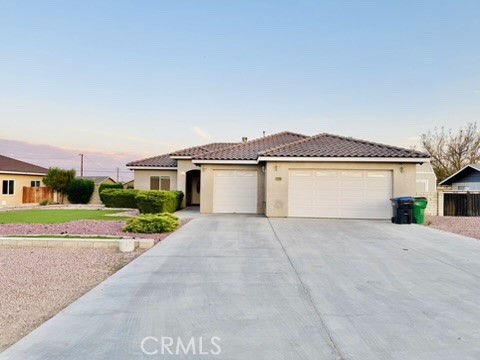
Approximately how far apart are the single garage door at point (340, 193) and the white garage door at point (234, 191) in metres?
2.55

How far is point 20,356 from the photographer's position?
310cm

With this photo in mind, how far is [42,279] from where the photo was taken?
5879 millimetres

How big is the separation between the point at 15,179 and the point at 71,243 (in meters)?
23.3

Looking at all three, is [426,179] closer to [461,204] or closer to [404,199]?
[461,204]

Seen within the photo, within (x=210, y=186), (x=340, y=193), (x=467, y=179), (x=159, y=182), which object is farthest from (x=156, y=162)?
(x=467, y=179)

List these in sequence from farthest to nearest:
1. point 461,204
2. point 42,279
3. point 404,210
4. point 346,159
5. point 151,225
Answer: point 461,204
point 346,159
point 404,210
point 151,225
point 42,279

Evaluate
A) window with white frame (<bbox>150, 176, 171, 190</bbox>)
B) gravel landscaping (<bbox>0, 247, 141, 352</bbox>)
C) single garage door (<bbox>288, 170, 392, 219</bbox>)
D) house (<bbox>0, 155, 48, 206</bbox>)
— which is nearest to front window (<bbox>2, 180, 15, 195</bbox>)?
house (<bbox>0, 155, 48, 206</bbox>)

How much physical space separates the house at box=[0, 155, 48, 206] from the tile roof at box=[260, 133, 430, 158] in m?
22.5

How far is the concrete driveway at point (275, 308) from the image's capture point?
3287mm

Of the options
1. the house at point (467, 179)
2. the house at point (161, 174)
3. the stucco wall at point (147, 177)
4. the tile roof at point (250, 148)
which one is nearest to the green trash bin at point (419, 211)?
the tile roof at point (250, 148)

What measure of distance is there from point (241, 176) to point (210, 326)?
14.2 meters

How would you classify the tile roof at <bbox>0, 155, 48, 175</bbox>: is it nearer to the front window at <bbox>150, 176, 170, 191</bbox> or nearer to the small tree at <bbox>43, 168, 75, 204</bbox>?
the small tree at <bbox>43, 168, 75, 204</bbox>

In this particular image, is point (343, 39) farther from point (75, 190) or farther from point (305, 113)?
point (75, 190)

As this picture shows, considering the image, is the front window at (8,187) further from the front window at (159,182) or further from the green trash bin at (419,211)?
the green trash bin at (419,211)
